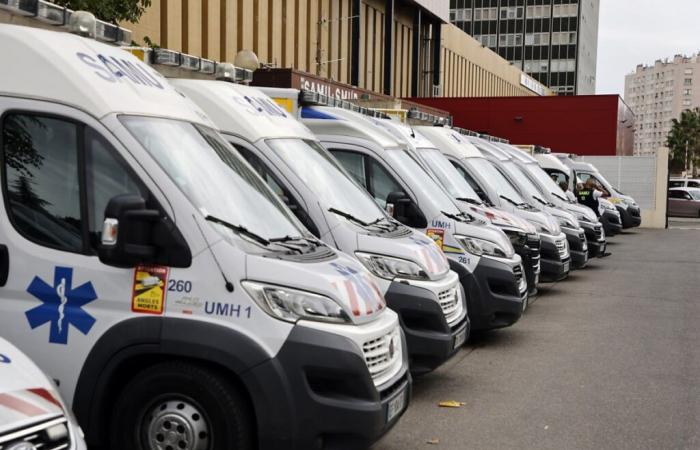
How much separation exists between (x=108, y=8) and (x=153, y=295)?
23.5 feet

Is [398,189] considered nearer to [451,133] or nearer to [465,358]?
[465,358]

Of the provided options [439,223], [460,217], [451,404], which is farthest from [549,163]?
[451,404]

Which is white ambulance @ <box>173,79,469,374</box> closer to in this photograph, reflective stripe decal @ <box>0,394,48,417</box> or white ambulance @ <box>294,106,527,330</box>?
white ambulance @ <box>294,106,527,330</box>

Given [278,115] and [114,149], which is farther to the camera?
[278,115]

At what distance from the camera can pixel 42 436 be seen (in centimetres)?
323

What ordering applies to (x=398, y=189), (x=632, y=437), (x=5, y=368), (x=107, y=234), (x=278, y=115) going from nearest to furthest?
(x=5, y=368)
(x=107, y=234)
(x=632, y=437)
(x=278, y=115)
(x=398, y=189)

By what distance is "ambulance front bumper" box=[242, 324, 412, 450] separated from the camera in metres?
4.66

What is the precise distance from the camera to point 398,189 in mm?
8906

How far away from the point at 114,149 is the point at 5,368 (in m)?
1.72

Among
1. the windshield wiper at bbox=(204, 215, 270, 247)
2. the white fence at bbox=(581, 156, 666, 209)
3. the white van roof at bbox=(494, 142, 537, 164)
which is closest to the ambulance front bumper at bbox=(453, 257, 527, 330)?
the windshield wiper at bbox=(204, 215, 270, 247)

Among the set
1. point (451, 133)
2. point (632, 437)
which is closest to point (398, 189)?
point (632, 437)

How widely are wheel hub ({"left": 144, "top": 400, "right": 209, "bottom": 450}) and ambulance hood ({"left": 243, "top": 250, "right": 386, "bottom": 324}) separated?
2.47ft

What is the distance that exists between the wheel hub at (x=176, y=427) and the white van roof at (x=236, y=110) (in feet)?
8.26

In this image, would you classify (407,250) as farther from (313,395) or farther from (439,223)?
(313,395)
